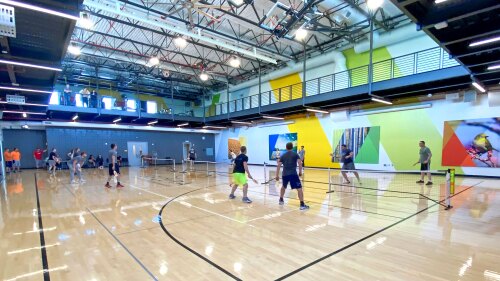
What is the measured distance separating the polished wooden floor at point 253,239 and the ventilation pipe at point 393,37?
8.96 m

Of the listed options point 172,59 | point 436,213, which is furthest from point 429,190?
point 172,59

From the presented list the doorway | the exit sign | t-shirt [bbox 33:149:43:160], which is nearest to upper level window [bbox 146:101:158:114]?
the doorway

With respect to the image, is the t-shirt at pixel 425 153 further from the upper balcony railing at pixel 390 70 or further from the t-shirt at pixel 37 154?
the t-shirt at pixel 37 154

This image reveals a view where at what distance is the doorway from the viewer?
2270cm

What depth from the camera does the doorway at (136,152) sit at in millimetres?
22703

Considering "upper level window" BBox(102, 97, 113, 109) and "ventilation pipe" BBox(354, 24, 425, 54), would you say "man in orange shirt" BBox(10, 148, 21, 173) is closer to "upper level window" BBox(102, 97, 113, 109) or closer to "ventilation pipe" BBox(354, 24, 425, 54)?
"upper level window" BBox(102, 97, 113, 109)

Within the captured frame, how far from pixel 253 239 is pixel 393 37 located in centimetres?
1354

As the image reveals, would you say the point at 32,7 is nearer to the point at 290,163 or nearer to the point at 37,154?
the point at 290,163

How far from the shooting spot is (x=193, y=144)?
26.3 meters

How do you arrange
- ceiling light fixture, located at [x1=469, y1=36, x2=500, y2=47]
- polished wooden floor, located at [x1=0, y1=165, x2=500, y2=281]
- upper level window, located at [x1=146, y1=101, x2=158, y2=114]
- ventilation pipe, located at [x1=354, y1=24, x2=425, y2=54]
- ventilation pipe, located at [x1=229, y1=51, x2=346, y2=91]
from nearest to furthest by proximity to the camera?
polished wooden floor, located at [x1=0, y1=165, x2=500, y2=281] < ceiling light fixture, located at [x1=469, y1=36, x2=500, y2=47] < ventilation pipe, located at [x1=354, y1=24, x2=425, y2=54] < ventilation pipe, located at [x1=229, y1=51, x2=346, y2=91] < upper level window, located at [x1=146, y1=101, x2=158, y2=114]

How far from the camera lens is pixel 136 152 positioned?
23.0 m

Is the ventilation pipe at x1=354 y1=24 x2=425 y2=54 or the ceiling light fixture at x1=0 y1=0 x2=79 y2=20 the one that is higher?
the ventilation pipe at x1=354 y1=24 x2=425 y2=54

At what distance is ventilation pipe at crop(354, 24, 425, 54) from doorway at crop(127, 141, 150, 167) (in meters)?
19.7

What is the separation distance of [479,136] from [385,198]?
847cm
